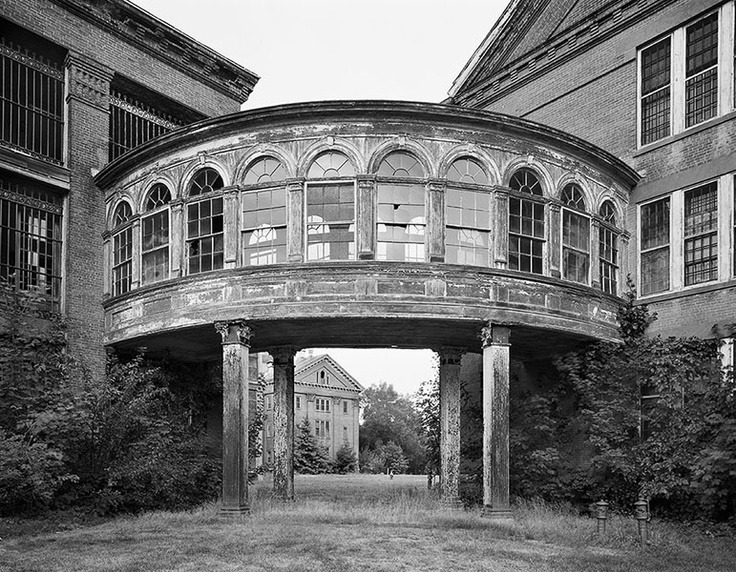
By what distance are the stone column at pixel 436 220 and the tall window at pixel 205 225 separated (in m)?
4.59

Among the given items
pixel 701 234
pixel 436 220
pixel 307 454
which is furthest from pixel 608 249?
pixel 307 454

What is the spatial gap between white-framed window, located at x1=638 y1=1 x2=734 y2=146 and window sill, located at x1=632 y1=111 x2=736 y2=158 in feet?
0.58

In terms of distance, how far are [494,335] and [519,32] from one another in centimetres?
1314

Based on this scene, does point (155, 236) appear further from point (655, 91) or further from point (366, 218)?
point (655, 91)

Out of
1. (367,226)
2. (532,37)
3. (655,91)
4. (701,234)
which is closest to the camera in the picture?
(367,226)

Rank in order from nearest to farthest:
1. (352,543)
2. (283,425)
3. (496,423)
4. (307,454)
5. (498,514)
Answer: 1. (352,543)
2. (498,514)
3. (496,423)
4. (283,425)
5. (307,454)

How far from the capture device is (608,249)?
21.7 metres

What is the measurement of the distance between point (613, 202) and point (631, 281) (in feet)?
6.86

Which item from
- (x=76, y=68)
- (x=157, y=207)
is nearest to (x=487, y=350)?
(x=157, y=207)

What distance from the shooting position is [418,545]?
14508 mm

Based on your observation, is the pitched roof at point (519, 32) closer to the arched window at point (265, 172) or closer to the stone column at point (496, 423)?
the arched window at point (265, 172)

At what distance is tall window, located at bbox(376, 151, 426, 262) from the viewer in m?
18.6

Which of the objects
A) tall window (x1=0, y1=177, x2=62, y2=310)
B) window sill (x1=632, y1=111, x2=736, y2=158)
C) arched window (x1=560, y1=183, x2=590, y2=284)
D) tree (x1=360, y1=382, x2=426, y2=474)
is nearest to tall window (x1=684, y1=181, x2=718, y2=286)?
window sill (x1=632, y1=111, x2=736, y2=158)

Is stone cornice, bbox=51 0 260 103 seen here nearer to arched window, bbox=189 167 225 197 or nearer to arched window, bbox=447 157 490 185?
arched window, bbox=189 167 225 197
